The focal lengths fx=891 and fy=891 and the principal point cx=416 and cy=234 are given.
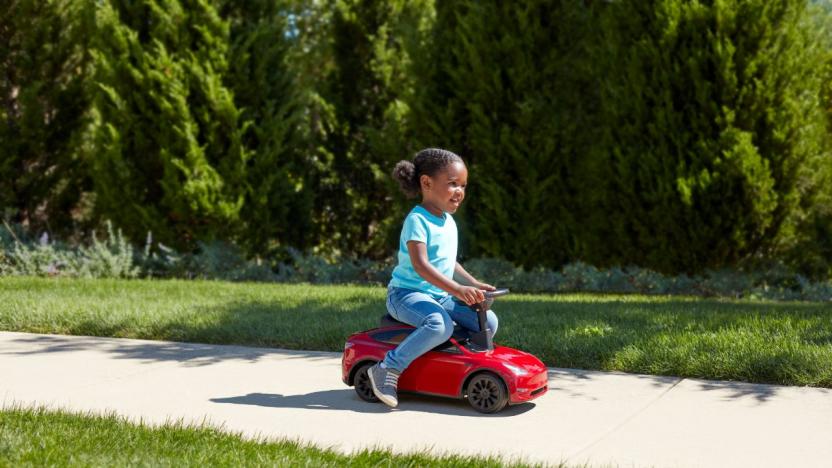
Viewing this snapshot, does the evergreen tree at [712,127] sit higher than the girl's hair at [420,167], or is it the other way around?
the evergreen tree at [712,127]

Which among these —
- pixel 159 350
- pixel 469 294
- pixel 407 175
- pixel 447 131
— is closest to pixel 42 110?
pixel 447 131

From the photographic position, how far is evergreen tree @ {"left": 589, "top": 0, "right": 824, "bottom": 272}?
1045 cm

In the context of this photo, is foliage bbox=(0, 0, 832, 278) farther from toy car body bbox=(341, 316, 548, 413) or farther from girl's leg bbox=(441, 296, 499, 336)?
toy car body bbox=(341, 316, 548, 413)

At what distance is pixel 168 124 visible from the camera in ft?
39.7

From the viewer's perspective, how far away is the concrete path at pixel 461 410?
14.1ft

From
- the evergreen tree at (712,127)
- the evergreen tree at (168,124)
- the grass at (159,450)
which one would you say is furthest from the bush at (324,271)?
the grass at (159,450)

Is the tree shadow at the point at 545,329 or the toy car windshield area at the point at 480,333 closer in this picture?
the toy car windshield area at the point at 480,333

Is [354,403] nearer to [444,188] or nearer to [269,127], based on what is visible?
[444,188]

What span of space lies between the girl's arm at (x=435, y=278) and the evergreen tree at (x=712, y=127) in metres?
6.28

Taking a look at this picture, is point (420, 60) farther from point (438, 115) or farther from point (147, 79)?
point (147, 79)

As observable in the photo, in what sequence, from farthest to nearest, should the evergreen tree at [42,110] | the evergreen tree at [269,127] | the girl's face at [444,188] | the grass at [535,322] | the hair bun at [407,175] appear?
1. the evergreen tree at [42,110]
2. the evergreen tree at [269,127]
3. the grass at [535,322]
4. the hair bun at [407,175]
5. the girl's face at [444,188]

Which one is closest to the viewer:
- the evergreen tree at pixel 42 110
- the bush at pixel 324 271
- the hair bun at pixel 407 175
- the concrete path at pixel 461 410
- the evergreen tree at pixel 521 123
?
the concrete path at pixel 461 410

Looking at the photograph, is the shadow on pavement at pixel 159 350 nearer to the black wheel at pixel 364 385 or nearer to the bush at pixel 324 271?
the black wheel at pixel 364 385

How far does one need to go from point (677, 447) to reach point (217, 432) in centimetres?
226
